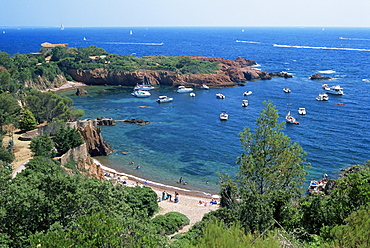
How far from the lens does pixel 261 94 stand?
9056 centimetres

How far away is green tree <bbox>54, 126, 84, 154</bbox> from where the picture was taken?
4128 centimetres

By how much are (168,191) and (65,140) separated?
12.9m

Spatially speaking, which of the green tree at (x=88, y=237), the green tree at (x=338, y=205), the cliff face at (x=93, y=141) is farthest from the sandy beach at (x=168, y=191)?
the green tree at (x=88, y=237)

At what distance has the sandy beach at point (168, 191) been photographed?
113 feet

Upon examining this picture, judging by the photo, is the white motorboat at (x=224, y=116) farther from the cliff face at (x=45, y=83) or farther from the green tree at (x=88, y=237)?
the green tree at (x=88, y=237)

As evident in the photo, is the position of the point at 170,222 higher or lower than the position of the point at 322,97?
lower

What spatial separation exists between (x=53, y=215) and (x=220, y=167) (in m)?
30.2

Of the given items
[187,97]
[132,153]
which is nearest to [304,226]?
[132,153]

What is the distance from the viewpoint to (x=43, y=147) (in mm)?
38188

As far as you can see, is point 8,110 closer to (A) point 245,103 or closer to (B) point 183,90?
(A) point 245,103

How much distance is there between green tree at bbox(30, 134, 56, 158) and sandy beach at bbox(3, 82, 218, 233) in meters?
1.30

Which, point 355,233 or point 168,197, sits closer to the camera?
point 355,233

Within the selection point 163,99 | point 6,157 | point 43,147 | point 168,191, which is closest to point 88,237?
point 6,157

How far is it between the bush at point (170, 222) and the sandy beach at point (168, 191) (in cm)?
51
